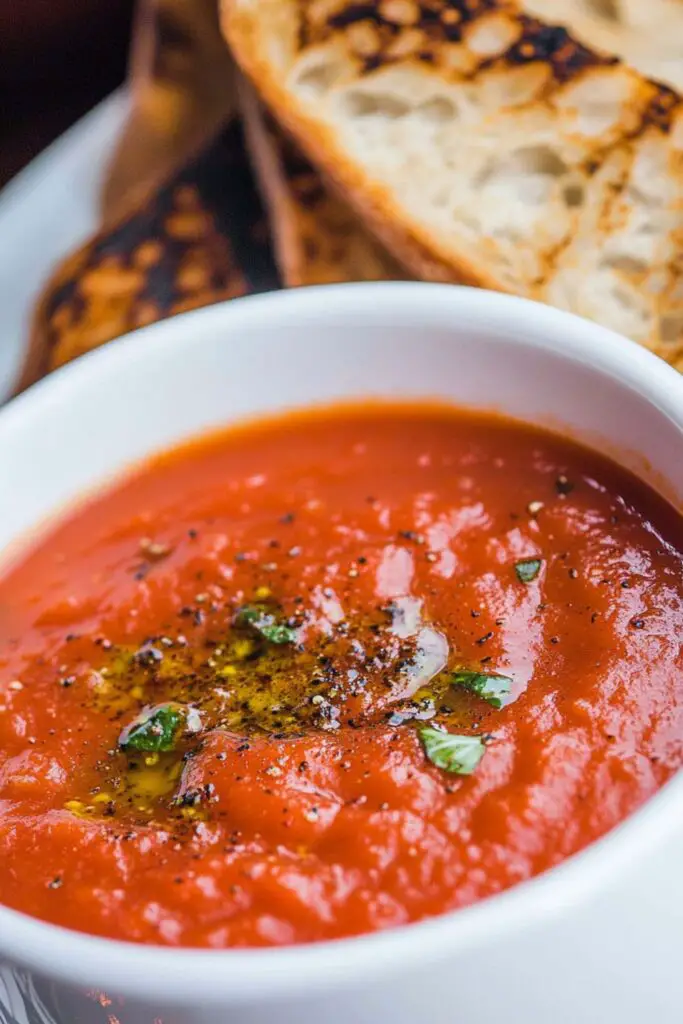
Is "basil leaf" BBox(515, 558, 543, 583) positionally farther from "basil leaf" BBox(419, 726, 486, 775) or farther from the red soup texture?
"basil leaf" BBox(419, 726, 486, 775)

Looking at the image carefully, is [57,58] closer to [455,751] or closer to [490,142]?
[490,142]

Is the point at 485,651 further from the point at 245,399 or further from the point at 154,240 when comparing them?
the point at 154,240

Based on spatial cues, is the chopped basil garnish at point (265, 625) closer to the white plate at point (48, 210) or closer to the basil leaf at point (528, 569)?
the basil leaf at point (528, 569)

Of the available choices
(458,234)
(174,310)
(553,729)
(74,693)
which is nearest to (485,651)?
(553,729)

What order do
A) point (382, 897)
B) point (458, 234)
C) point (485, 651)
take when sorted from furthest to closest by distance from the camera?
point (458, 234)
point (485, 651)
point (382, 897)

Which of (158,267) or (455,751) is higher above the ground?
(455,751)

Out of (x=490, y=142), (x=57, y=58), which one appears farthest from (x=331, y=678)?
(x=57, y=58)
